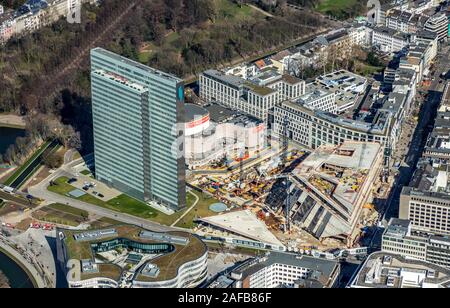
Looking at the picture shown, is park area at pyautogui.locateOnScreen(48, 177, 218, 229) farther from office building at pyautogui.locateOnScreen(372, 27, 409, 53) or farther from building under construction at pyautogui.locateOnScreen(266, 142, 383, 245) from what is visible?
office building at pyautogui.locateOnScreen(372, 27, 409, 53)

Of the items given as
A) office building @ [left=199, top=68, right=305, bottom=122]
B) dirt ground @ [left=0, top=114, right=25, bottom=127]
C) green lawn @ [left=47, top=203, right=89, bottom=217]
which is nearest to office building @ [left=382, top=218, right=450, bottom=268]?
green lawn @ [left=47, top=203, right=89, bottom=217]

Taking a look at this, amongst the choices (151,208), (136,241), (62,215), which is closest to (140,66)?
(151,208)

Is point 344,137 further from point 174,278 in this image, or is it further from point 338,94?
point 174,278

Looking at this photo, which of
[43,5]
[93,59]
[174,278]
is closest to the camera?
[174,278]

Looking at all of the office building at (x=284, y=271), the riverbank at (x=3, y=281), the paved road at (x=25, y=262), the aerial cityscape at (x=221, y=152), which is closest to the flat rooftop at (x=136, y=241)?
the aerial cityscape at (x=221, y=152)

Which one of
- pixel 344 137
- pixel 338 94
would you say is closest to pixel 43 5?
pixel 338 94
